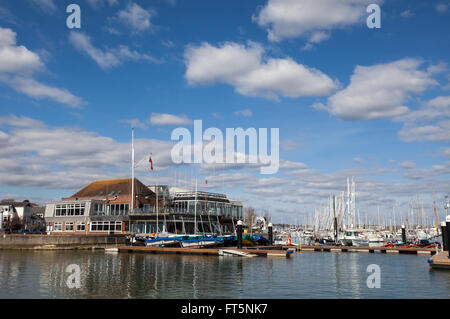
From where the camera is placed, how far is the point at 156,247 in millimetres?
57500

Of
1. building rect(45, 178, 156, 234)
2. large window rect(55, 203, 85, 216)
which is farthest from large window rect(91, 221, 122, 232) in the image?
large window rect(55, 203, 85, 216)

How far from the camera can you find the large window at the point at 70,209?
3111 inches

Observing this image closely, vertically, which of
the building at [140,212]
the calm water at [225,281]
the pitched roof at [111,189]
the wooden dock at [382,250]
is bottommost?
the wooden dock at [382,250]

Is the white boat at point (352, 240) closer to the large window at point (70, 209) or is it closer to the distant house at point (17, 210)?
the large window at point (70, 209)

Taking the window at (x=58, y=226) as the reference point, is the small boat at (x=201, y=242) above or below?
below

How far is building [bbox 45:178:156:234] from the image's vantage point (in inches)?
3009

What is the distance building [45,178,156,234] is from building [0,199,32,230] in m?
41.3

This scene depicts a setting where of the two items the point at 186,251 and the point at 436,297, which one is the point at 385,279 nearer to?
the point at 436,297

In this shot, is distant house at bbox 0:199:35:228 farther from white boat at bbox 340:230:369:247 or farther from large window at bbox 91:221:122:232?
white boat at bbox 340:230:369:247

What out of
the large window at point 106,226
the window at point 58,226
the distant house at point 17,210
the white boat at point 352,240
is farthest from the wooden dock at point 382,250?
the distant house at point 17,210

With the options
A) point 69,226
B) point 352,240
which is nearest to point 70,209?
point 69,226

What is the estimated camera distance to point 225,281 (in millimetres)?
27719

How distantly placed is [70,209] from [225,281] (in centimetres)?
6211

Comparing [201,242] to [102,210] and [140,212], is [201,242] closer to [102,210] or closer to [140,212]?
[140,212]
